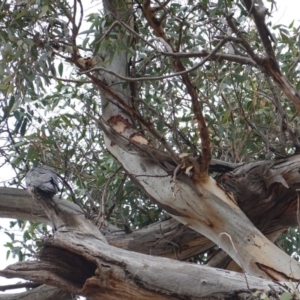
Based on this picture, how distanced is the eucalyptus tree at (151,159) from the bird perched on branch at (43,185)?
0.02 metres

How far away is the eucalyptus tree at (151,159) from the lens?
5.25 ft

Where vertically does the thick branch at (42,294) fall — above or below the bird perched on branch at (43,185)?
below

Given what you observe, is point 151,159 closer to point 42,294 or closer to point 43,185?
point 43,185

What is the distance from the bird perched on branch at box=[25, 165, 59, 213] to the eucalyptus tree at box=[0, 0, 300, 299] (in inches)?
0.8

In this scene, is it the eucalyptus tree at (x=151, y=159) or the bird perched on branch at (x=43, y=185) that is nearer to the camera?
the eucalyptus tree at (x=151, y=159)

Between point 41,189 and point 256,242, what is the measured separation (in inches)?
29.4

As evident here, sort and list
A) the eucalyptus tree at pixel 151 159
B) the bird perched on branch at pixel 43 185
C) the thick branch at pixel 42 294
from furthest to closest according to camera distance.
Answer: the thick branch at pixel 42 294 < the bird perched on branch at pixel 43 185 < the eucalyptus tree at pixel 151 159

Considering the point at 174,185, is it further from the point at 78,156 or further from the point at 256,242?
the point at 78,156

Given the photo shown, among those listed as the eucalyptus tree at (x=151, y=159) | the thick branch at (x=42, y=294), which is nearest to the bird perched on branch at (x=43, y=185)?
the eucalyptus tree at (x=151, y=159)

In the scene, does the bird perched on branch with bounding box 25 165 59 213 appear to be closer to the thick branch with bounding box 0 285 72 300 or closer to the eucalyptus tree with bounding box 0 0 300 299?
the eucalyptus tree with bounding box 0 0 300 299

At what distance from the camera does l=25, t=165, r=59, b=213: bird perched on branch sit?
1.94m

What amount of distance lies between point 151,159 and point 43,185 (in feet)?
1.35

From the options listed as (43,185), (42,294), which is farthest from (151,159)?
(42,294)

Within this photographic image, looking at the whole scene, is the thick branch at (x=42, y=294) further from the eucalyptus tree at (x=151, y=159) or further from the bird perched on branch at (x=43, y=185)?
the bird perched on branch at (x=43, y=185)
